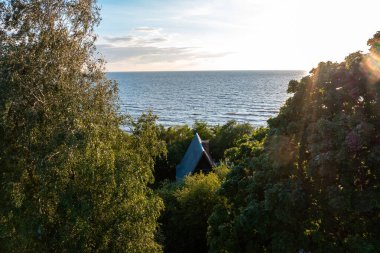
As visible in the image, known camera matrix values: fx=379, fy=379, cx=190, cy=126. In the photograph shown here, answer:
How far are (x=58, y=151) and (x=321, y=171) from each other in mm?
7862

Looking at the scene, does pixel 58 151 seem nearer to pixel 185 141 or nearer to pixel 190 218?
pixel 190 218

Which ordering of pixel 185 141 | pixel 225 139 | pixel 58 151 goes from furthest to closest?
pixel 225 139 < pixel 185 141 < pixel 58 151

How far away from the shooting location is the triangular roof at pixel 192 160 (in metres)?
33.6

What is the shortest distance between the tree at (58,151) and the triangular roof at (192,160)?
63.7ft

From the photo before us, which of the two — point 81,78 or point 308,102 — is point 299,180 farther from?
point 81,78

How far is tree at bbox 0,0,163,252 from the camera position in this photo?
1205 cm

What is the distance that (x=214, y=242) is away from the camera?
13977 mm

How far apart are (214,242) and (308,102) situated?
19.9 ft

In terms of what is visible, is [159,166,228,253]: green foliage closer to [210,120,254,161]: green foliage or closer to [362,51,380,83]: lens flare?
[362,51,380,83]: lens flare

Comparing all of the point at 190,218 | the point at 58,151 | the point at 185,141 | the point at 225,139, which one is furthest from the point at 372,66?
the point at 185,141

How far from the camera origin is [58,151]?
38.7 ft

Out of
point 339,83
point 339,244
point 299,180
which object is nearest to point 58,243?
point 299,180

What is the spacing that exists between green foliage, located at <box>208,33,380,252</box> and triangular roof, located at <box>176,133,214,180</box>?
19.7 metres

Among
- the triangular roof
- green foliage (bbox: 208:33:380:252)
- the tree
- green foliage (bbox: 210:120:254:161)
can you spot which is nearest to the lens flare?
green foliage (bbox: 208:33:380:252)
